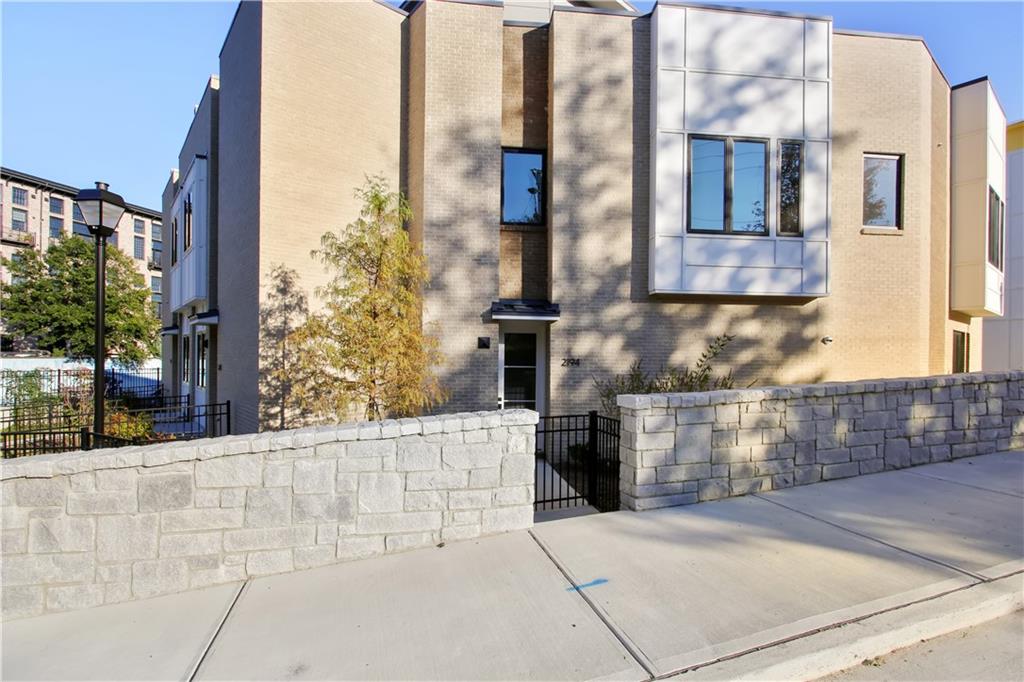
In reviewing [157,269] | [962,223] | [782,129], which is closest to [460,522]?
[782,129]

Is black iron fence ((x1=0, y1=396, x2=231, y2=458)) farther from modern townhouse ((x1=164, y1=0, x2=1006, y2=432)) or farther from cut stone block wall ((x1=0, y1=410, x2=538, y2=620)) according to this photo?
cut stone block wall ((x1=0, y1=410, x2=538, y2=620))

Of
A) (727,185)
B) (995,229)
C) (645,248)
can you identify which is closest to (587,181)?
(645,248)

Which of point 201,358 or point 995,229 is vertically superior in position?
point 995,229

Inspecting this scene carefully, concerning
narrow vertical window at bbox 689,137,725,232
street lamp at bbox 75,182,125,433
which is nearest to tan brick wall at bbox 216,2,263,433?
street lamp at bbox 75,182,125,433

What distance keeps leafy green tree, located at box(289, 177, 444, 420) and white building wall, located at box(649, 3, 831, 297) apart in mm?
5004

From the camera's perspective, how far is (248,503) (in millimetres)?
4273

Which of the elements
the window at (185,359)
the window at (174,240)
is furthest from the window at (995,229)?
the window at (174,240)

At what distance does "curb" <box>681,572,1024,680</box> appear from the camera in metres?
2.94

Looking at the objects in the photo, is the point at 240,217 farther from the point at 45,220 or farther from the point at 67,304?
the point at 45,220

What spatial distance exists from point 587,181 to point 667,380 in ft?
14.2

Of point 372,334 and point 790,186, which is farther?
point 790,186

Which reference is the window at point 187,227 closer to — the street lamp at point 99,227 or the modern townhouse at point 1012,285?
the street lamp at point 99,227

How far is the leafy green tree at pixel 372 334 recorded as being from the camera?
25.8 feet

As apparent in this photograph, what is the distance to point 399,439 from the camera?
4.66 metres
